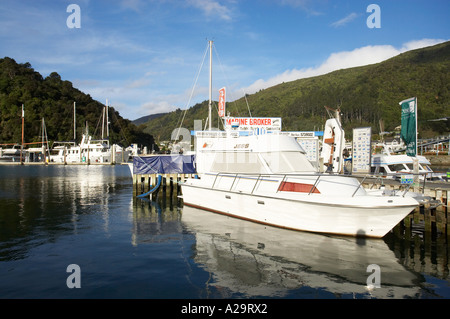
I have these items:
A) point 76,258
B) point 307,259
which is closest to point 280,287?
point 307,259

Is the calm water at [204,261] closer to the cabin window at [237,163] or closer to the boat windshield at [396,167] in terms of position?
the cabin window at [237,163]

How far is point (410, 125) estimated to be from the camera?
52.3 ft

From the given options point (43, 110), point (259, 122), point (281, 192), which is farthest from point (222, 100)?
point (43, 110)

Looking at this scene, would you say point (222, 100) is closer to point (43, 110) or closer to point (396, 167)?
point (396, 167)

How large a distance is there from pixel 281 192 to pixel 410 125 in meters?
8.70

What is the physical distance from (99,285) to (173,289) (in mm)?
1805

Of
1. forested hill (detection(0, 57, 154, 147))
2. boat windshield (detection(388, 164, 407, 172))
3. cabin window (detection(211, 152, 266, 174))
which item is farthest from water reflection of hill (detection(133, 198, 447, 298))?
forested hill (detection(0, 57, 154, 147))

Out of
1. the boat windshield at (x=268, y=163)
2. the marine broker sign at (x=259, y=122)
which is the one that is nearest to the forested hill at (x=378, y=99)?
the marine broker sign at (x=259, y=122)

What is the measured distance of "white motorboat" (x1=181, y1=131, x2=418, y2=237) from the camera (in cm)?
1066

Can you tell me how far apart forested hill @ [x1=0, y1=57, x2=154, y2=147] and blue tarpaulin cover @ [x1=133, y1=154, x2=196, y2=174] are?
221ft

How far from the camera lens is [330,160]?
1694 centimetres

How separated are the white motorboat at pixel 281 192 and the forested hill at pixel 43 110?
7432 cm

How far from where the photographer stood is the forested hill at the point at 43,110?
9006 centimetres

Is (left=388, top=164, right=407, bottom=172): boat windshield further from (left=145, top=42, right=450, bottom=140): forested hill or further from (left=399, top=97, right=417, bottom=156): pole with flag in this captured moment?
(left=145, top=42, right=450, bottom=140): forested hill
